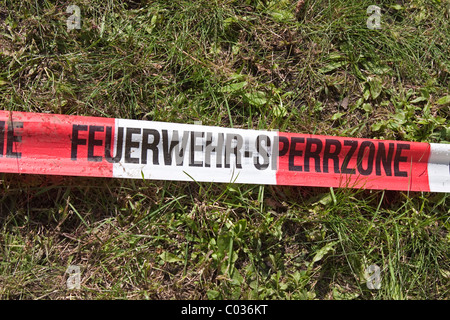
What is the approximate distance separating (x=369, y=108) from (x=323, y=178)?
0.66 metres

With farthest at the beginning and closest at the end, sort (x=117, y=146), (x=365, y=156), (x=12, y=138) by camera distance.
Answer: (x=365, y=156) → (x=117, y=146) → (x=12, y=138)

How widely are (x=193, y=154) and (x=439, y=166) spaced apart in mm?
1704

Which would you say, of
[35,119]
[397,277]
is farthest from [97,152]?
[397,277]

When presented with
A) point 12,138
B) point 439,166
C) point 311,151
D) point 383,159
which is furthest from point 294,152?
point 12,138

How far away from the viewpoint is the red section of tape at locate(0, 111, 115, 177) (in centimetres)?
215

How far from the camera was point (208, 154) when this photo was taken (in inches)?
92.4

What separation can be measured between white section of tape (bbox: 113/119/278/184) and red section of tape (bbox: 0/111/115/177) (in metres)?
0.11

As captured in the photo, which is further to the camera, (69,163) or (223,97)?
(223,97)

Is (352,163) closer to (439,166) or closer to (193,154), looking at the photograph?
(439,166)

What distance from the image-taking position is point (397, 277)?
7.77 ft

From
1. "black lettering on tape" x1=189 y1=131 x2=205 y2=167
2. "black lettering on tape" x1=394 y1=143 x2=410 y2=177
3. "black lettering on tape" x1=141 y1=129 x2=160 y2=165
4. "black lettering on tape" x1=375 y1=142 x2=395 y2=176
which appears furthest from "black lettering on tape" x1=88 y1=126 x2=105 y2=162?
"black lettering on tape" x1=394 y1=143 x2=410 y2=177

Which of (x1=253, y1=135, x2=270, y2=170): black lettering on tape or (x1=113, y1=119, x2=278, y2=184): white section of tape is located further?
(x1=253, y1=135, x2=270, y2=170): black lettering on tape

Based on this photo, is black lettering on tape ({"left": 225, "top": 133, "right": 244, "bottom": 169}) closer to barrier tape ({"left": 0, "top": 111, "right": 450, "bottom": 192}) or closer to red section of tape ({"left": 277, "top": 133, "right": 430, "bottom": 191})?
barrier tape ({"left": 0, "top": 111, "right": 450, "bottom": 192})
